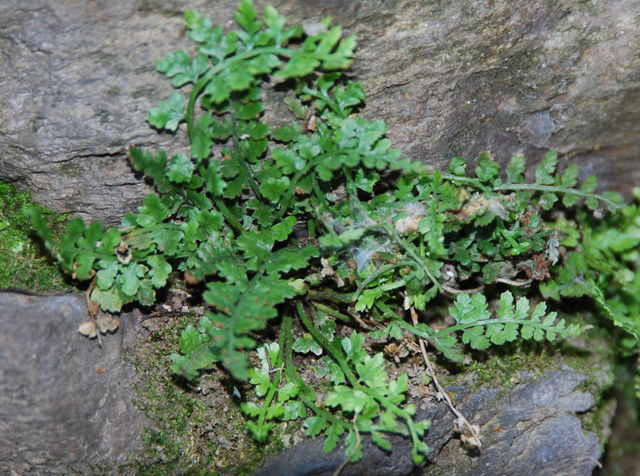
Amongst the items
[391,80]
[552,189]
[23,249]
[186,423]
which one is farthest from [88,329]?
[552,189]

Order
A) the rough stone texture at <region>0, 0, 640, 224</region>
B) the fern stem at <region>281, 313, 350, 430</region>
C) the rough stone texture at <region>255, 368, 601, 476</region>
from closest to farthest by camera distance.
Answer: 1. the rough stone texture at <region>0, 0, 640, 224</region>
2. the fern stem at <region>281, 313, 350, 430</region>
3. the rough stone texture at <region>255, 368, 601, 476</region>

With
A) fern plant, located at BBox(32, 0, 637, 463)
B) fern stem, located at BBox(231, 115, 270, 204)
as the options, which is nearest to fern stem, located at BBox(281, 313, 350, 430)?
fern plant, located at BBox(32, 0, 637, 463)

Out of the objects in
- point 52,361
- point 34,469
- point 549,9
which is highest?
point 549,9

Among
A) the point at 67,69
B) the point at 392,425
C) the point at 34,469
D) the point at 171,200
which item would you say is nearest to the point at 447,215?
the point at 392,425

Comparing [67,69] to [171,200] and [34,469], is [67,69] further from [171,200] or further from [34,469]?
[34,469]

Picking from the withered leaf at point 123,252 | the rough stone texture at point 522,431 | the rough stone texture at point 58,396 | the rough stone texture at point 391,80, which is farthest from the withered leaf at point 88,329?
the rough stone texture at point 522,431

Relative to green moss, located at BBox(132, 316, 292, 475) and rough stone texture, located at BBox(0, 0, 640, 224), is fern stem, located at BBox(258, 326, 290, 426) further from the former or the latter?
rough stone texture, located at BBox(0, 0, 640, 224)
